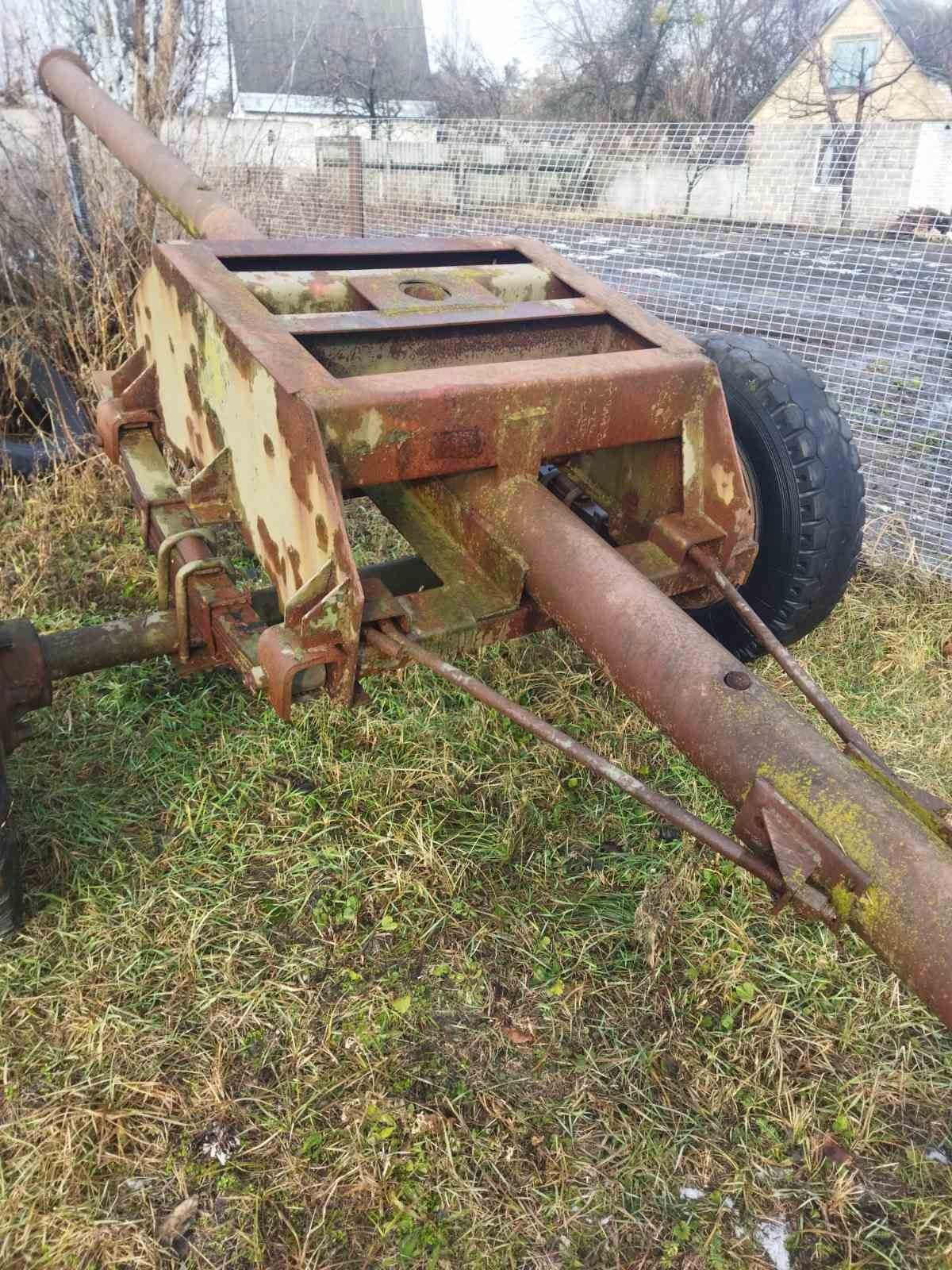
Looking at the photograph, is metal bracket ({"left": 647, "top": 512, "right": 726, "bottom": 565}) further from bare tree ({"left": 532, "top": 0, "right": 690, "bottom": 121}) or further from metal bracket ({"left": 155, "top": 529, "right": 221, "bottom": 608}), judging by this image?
bare tree ({"left": 532, "top": 0, "right": 690, "bottom": 121})

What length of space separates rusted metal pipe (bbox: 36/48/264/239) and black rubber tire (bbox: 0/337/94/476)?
3.65ft

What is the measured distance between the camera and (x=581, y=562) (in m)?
2.12

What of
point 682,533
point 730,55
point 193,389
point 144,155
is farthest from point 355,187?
point 730,55

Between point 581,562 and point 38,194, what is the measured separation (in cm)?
425

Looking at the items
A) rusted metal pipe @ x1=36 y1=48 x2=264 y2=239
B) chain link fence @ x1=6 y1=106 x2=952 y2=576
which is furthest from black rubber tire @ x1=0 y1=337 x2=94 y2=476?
rusted metal pipe @ x1=36 y1=48 x2=264 y2=239

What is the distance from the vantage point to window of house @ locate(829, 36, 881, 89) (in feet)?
95.9

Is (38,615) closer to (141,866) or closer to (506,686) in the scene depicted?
(141,866)

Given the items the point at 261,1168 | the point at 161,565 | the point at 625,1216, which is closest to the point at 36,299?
the point at 161,565

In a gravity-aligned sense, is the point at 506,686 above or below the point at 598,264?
below

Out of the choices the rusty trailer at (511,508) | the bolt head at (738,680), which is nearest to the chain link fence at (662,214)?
the rusty trailer at (511,508)

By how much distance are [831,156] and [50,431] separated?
600 centimetres

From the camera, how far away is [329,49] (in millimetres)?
22766

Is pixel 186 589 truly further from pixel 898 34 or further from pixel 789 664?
pixel 898 34

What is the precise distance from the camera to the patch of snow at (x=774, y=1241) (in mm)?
1814
